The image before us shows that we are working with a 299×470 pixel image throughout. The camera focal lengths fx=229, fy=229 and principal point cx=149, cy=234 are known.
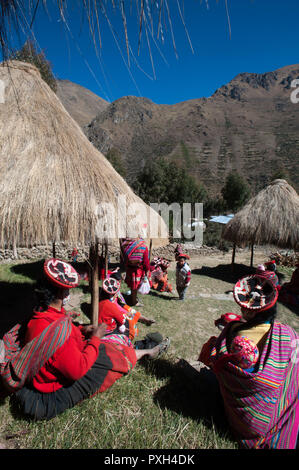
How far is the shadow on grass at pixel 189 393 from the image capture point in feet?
6.79

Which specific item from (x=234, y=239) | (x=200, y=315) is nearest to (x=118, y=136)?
(x=234, y=239)

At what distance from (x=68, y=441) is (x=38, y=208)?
2.14 metres

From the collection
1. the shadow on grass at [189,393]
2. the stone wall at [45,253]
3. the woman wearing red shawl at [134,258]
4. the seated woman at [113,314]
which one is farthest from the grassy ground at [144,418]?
the stone wall at [45,253]

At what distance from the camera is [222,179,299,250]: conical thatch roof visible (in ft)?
27.1

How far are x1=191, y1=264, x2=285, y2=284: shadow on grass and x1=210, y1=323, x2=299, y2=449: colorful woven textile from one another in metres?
6.99

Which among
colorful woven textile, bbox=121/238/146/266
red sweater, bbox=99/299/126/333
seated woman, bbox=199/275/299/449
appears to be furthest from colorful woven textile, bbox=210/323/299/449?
colorful woven textile, bbox=121/238/146/266

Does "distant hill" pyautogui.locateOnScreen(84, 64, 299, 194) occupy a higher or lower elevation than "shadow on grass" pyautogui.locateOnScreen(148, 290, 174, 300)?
higher

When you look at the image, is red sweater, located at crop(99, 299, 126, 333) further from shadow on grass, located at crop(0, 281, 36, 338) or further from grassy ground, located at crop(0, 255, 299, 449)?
shadow on grass, located at crop(0, 281, 36, 338)

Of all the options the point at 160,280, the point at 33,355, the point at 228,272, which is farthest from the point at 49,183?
the point at 228,272

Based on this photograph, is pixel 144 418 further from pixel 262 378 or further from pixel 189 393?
pixel 262 378

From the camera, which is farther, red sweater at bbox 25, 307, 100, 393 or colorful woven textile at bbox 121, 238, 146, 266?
colorful woven textile at bbox 121, 238, 146, 266

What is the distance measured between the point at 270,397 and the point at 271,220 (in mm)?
7806

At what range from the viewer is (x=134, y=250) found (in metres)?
4.60
